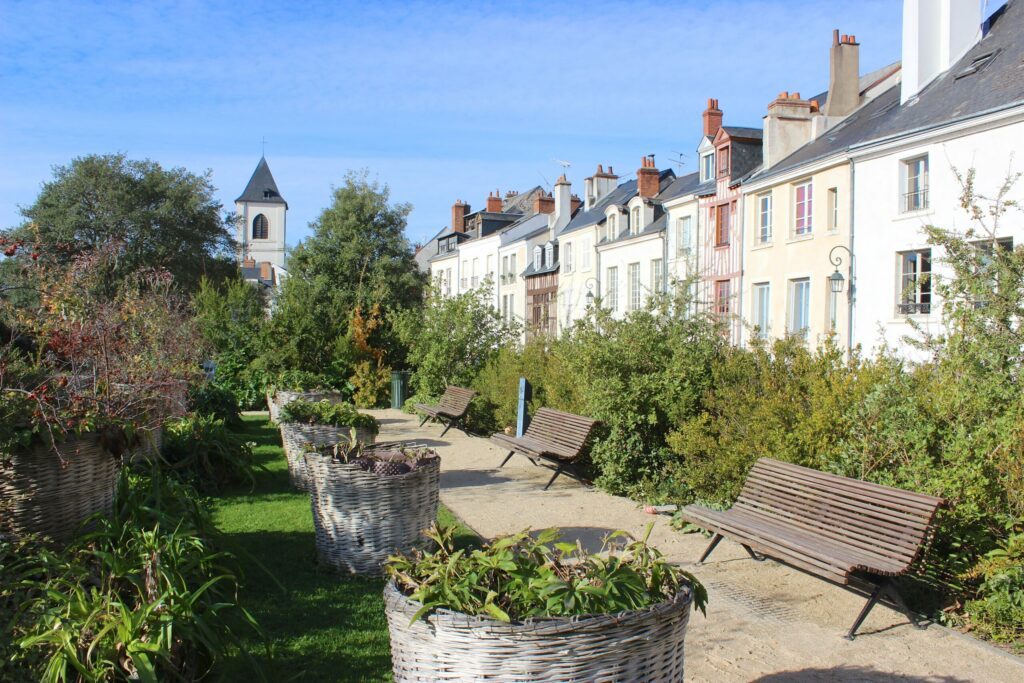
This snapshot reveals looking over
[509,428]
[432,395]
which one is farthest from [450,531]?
[432,395]

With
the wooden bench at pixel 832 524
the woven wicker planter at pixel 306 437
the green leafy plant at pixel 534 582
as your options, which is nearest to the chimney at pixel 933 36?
the woven wicker planter at pixel 306 437

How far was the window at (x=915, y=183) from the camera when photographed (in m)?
20.2

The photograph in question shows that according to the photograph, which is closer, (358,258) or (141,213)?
(358,258)

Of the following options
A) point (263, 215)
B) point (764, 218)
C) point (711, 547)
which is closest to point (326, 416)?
point (711, 547)

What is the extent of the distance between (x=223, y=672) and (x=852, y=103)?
26.0 metres

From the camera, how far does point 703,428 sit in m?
8.36

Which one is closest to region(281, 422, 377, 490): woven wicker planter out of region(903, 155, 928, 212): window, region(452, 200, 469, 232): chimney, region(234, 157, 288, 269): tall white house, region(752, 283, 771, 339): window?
region(903, 155, 928, 212): window

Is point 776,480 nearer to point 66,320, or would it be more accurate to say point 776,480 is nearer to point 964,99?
point 66,320

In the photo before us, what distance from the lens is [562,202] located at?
41312 millimetres

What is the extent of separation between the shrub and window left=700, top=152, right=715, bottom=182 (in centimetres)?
2289

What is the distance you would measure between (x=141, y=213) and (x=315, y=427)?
27.9 metres

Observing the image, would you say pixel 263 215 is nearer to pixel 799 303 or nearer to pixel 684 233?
pixel 684 233

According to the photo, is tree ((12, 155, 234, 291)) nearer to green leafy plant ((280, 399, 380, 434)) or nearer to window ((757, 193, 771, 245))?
window ((757, 193, 771, 245))

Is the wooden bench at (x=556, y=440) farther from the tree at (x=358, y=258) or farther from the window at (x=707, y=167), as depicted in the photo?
the window at (x=707, y=167)
